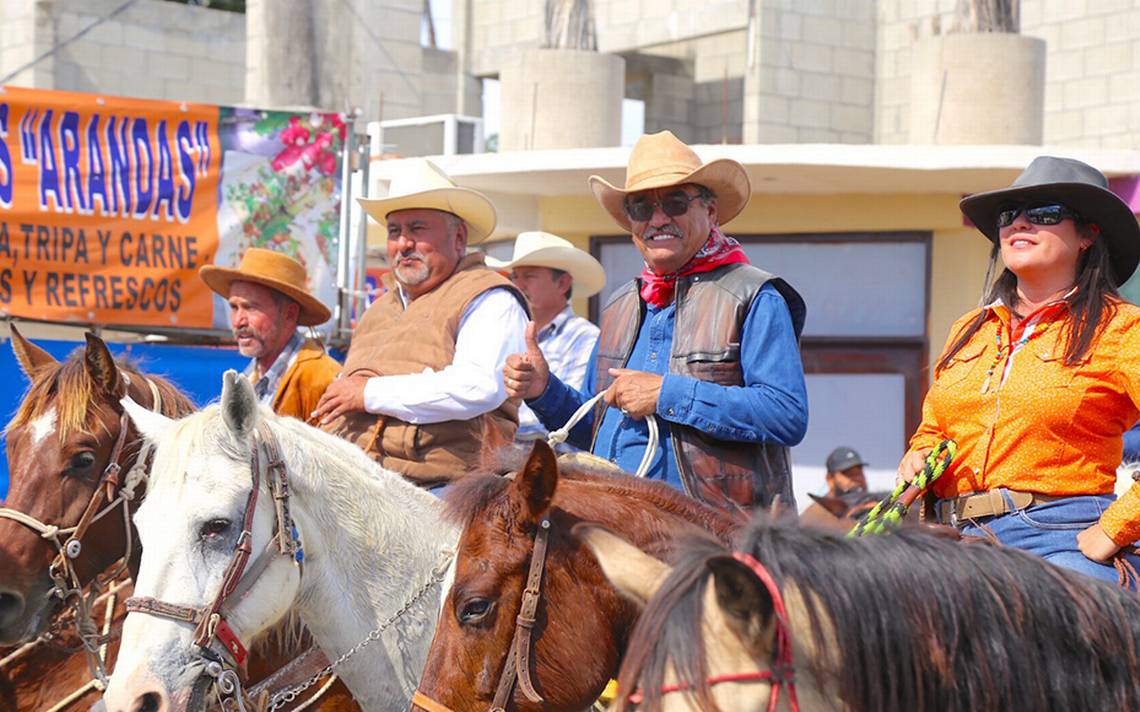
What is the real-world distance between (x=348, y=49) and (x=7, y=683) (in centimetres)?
857

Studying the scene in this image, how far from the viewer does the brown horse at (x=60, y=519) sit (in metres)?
4.75

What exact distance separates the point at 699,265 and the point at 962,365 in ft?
2.76

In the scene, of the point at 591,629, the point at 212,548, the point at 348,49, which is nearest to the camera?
the point at 591,629

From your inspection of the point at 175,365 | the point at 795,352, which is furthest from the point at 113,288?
the point at 795,352

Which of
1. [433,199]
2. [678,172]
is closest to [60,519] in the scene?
[433,199]

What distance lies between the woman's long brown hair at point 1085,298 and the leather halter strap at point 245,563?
1.84m

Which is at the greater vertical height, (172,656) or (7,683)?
(172,656)

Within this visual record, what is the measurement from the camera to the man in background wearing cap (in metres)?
9.88

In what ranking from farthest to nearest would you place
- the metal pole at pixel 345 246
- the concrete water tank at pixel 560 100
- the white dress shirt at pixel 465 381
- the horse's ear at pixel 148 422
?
1. the concrete water tank at pixel 560 100
2. the metal pole at pixel 345 246
3. the white dress shirt at pixel 465 381
4. the horse's ear at pixel 148 422

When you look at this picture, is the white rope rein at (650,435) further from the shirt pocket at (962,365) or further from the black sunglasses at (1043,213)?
the black sunglasses at (1043,213)

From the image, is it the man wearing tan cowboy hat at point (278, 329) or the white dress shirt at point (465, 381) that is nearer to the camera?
the white dress shirt at point (465, 381)

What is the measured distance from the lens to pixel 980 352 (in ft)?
11.6

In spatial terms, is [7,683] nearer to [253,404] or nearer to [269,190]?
[253,404]

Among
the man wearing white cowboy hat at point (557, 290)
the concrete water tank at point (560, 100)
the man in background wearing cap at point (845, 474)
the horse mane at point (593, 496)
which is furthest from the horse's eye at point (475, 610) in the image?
the concrete water tank at point (560, 100)
